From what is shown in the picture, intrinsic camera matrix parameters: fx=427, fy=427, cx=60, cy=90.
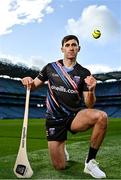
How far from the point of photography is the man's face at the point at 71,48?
22.1 feet

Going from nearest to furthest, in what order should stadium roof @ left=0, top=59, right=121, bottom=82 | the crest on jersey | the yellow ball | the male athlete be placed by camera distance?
1. the male athlete
2. the crest on jersey
3. the yellow ball
4. stadium roof @ left=0, top=59, right=121, bottom=82

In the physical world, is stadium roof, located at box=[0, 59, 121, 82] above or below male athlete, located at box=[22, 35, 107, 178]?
above

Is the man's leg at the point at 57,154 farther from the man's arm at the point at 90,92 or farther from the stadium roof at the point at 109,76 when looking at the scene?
the stadium roof at the point at 109,76

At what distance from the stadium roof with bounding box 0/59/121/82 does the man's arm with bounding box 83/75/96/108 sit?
192ft

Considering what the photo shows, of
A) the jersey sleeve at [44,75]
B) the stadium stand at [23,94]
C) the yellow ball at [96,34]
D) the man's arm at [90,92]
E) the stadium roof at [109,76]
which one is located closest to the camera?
the man's arm at [90,92]

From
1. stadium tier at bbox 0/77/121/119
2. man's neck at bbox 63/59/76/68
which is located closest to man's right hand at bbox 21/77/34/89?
man's neck at bbox 63/59/76/68

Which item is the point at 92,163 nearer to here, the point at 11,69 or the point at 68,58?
the point at 68,58

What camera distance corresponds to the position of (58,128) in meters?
6.80

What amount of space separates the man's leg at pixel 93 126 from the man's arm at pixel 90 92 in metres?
0.14

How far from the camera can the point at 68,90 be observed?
6.75 m

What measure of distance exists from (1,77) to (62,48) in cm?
6491

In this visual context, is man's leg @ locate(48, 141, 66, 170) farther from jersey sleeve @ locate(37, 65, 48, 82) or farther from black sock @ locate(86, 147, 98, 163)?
jersey sleeve @ locate(37, 65, 48, 82)

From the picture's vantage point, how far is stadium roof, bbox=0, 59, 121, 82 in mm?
65625

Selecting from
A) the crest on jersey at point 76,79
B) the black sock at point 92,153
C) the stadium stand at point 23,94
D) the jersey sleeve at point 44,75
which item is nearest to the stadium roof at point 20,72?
the stadium stand at point 23,94
